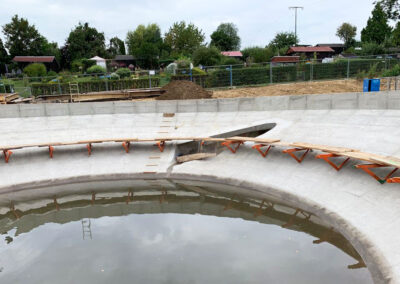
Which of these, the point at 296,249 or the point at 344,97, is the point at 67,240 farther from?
the point at 344,97

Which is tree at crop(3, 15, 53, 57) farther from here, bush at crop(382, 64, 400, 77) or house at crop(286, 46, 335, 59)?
bush at crop(382, 64, 400, 77)

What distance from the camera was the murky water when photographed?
7324 mm

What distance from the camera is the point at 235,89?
23.6 m

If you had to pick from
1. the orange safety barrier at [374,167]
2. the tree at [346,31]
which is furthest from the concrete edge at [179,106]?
the tree at [346,31]

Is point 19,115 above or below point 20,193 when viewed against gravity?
above

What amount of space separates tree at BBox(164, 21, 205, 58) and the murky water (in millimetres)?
60669

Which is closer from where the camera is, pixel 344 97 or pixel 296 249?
pixel 296 249

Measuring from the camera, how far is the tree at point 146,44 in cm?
5831

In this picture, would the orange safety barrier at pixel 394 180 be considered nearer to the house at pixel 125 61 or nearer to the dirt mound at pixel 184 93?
the dirt mound at pixel 184 93

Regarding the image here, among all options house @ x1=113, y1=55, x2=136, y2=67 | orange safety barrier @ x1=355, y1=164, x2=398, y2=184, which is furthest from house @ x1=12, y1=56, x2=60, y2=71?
orange safety barrier @ x1=355, y1=164, x2=398, y2=184

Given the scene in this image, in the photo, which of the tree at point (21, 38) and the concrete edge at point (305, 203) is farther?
the tree at point (21, 38)

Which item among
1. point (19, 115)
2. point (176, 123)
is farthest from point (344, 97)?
point (19, 115)

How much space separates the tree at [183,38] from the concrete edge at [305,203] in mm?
58321

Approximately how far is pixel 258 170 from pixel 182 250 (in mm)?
5465
